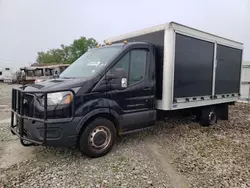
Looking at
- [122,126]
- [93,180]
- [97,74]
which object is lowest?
[93,180]

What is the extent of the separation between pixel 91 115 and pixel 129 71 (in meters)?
1.22

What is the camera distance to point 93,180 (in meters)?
2.95

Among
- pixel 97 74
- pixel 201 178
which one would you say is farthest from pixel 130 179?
pixel 97 74

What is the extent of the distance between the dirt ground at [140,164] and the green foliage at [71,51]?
41543 millimetres

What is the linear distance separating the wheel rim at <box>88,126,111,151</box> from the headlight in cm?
78

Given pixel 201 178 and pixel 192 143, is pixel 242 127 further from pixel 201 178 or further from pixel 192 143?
pixel 201 178

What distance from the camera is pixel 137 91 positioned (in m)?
4.12

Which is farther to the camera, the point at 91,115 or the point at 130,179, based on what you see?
the point at 91,115

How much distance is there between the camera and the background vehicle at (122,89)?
323cm

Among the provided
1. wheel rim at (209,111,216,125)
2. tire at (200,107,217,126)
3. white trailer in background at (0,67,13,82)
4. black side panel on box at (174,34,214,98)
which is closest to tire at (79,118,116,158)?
black side panel on box at (174,34,214,98)

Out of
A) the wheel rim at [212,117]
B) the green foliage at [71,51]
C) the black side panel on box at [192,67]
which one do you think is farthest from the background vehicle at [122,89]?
the green foliage at [71,51]

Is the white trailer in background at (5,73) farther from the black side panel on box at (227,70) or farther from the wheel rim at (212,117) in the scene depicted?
the black side panel on box at (227,70)

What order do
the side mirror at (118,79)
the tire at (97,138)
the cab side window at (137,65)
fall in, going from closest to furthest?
the tire at (97,138) < the side mirror at (118,79) < the cab side window at (137,65)

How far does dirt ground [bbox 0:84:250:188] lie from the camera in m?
2.94
